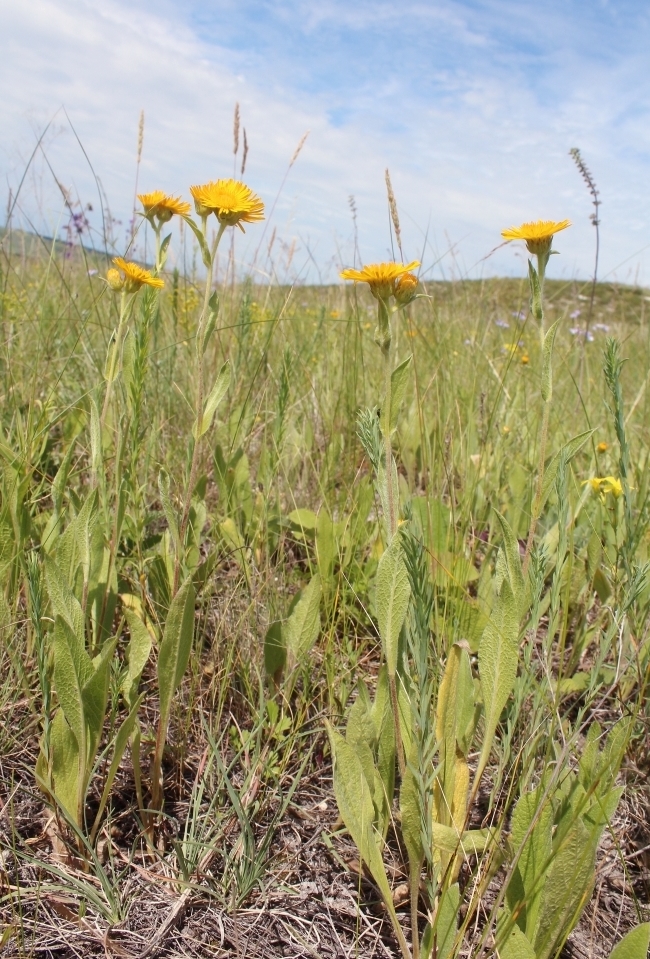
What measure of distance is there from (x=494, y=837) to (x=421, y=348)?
2.43 meters

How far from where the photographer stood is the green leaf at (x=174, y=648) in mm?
1059

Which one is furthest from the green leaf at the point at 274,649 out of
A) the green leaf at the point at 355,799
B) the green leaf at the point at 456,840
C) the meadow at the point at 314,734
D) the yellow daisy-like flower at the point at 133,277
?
the yellow daisy-like flower at the point at 133,277

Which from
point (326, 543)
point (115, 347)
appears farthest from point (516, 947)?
point (115, 347)

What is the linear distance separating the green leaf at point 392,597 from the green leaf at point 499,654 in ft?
0.51

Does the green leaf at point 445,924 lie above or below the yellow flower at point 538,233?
below

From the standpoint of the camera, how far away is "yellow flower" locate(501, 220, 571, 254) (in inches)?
43.0

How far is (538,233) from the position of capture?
1101 millimetres

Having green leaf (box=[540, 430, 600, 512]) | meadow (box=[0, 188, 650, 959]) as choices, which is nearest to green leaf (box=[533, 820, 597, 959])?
meadow (box=[0, 188, 650, 959])

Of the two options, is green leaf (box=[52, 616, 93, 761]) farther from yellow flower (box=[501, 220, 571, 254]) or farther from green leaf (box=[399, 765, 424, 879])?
yellow flower (box=[501, 220, 571, 254])

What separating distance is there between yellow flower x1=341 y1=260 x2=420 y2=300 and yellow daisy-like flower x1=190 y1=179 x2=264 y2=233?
0.93 feet

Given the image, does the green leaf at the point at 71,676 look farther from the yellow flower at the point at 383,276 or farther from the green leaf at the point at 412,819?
the yellow flower at the point at 383,276

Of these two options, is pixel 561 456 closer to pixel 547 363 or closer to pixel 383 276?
pixel 547 363

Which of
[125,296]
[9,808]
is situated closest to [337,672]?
[9,808]

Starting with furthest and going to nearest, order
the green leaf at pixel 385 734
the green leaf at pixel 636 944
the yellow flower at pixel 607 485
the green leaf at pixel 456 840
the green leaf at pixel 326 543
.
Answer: the yellow flower at pixel 607 485
the green leaf at pixel 326 543
the green leaf at pixel 385 734
the green leaf at pixel 456 840
the green leaf at pixel 636 944
